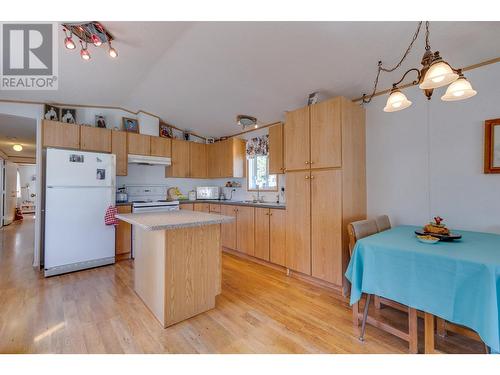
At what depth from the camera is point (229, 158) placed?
4352 mm

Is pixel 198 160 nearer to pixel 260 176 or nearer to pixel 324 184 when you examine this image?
pixel 260 176

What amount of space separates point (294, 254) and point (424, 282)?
1.57 meters

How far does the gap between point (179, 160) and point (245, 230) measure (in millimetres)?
2061

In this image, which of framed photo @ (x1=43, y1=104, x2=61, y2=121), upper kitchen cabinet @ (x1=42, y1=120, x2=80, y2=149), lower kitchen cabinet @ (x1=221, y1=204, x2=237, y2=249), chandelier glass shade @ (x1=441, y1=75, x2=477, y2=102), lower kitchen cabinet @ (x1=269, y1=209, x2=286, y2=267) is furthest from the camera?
lower kitchen cabinet @ (x1=221, y1=204, x2=237, y2=249)

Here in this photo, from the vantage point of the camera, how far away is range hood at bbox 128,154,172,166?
3779mm

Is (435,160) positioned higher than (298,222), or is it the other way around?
(435,160)

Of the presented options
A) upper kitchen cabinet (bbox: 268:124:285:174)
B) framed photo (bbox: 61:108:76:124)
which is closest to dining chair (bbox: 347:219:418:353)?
upper kitchen cabinet (bbox: 268:124:285:174)

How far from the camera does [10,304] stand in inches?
84.7

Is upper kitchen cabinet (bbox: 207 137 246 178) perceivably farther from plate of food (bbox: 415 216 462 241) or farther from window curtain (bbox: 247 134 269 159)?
plate of food (bbox: 415 216 462 241)

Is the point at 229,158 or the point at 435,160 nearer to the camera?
the point at 435,160

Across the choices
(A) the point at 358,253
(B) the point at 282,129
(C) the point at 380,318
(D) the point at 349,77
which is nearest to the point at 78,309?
(A) the point at 358,253

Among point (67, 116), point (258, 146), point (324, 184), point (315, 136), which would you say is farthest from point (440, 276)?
point (67, 116)

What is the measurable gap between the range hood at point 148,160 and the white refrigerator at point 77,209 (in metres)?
0.46

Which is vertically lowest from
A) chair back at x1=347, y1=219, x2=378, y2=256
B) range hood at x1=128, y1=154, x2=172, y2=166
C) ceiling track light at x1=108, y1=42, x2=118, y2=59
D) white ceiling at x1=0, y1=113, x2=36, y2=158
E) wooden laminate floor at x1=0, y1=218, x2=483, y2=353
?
wooden laminate floor at x1=0, y1=218, x2=483, y2=353
